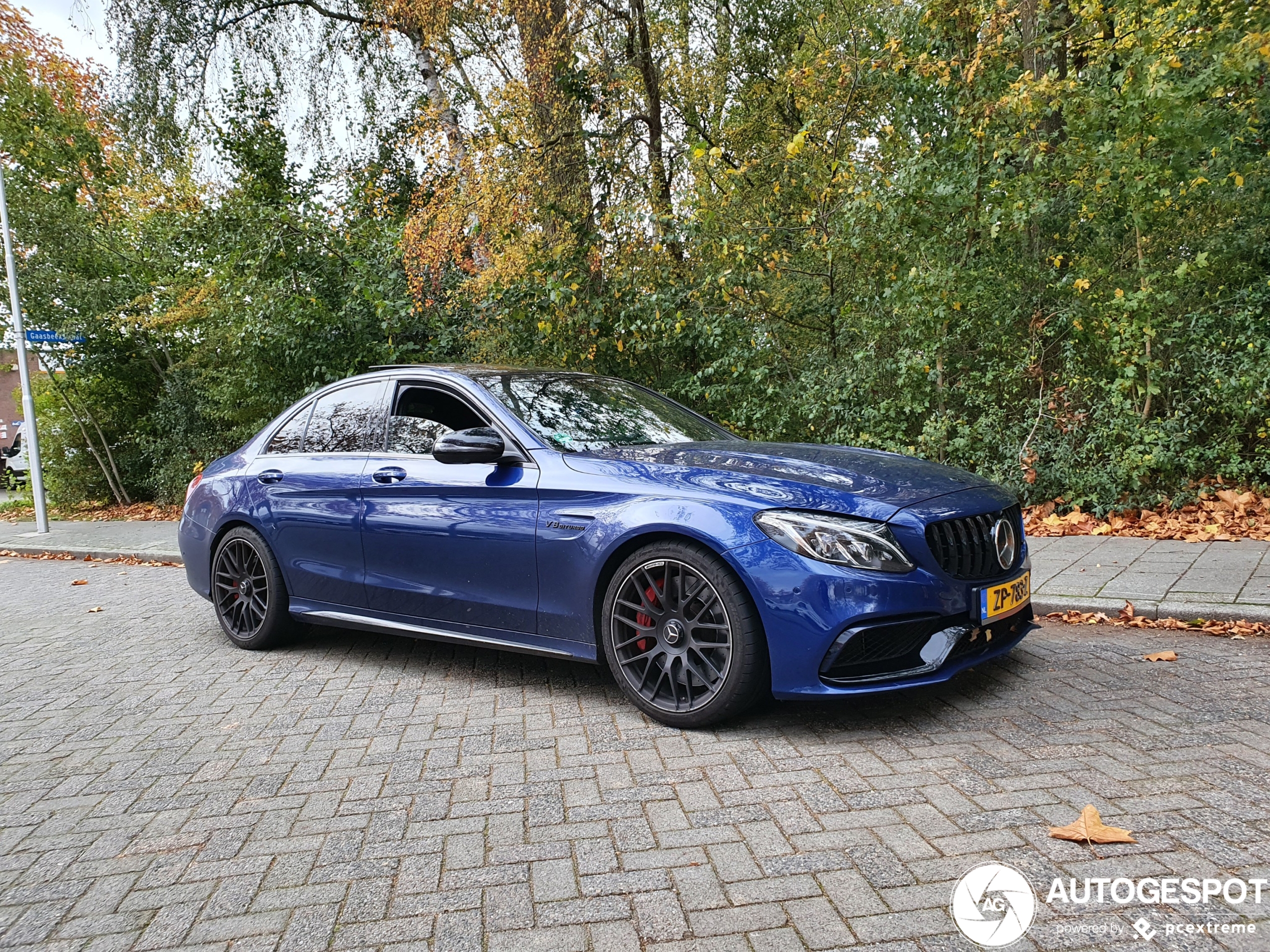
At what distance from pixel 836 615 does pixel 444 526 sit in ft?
6.63

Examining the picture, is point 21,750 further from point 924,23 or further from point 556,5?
point 556,5

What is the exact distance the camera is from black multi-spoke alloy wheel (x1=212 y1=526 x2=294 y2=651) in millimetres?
5160

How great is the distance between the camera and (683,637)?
3.54 metres

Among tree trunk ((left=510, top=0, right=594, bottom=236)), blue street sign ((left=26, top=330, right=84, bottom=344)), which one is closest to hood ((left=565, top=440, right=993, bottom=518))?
tree trunk ((left=510, top=0, right=594, bottom=236))

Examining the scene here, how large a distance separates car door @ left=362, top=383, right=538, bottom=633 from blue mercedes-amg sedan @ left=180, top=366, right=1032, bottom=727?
11 millimetres

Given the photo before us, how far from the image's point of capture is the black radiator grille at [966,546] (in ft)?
11.2

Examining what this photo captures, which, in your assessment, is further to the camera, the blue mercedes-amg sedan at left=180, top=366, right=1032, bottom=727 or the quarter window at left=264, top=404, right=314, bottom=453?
the quarter window at left=264, top=404, right=314, bottom=453

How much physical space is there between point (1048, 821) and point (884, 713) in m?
1.06

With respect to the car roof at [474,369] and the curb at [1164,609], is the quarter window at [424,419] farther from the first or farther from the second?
the curb at [1164,609]

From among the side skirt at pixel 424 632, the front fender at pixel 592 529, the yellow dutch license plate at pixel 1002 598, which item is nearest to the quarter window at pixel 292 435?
the side skirt at pixel 424 632

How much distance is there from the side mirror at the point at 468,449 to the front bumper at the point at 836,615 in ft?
4.35

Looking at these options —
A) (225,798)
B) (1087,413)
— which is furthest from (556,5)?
(225,798)

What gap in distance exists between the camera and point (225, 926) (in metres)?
2.34

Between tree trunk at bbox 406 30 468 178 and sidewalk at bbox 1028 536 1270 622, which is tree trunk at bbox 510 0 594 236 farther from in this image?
sidewalk at bbox 1028 536 1270 622
